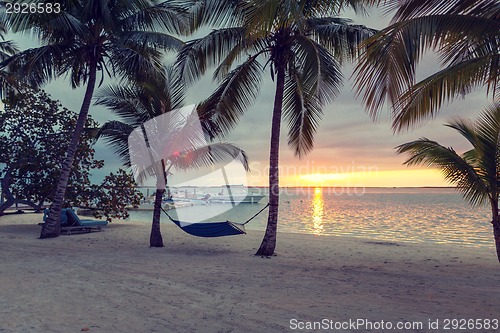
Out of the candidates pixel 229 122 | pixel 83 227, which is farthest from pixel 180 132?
pixel 83 227

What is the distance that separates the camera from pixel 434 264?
7.17 metres

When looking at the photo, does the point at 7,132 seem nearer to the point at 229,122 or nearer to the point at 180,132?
the point at 180,132

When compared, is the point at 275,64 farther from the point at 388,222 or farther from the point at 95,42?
the point at 388,222

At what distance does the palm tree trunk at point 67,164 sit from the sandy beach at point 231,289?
1.62 meters

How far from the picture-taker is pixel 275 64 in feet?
24.4

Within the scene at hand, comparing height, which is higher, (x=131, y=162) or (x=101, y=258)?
(x=131, y=162)

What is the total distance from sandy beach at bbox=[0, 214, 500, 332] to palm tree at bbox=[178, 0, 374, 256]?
5.82ft

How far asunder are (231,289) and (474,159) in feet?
15.4

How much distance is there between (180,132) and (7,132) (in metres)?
7.56

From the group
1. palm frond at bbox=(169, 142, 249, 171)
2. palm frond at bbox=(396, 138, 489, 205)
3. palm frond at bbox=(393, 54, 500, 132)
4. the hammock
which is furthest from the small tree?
palm frond at bbox=(393, 54, 500, 132)

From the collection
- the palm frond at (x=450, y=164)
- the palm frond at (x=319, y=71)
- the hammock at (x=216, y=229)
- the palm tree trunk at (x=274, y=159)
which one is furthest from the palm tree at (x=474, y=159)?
the hammock at (x=216, y=229)

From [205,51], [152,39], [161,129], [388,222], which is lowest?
[388,222]

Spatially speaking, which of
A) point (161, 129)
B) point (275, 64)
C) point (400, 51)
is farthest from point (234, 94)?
point (400, 51)

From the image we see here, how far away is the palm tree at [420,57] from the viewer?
348 cm
